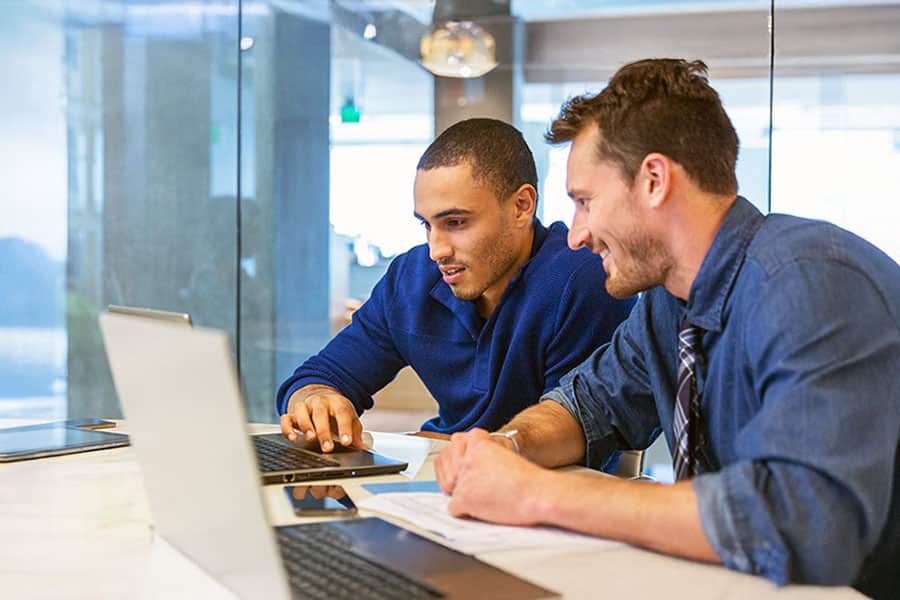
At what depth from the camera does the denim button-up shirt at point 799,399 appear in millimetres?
1115

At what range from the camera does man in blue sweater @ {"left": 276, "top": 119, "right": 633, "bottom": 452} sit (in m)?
2.27

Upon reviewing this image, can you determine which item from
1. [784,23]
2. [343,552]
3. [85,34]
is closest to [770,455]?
[343,552]

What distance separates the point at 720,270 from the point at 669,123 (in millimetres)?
251

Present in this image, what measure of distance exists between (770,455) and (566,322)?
1.10 m

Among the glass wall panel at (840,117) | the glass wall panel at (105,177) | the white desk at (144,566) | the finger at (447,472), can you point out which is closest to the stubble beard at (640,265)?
the finger at (447,472)

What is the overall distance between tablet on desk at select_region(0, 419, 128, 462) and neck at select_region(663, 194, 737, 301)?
1039 mm

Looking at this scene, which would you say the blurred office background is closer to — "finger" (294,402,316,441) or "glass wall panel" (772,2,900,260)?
"glass wall panel" (772,2,900,260)

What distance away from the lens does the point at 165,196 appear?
4.39 metres

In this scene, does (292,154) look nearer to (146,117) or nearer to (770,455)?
(146,117)

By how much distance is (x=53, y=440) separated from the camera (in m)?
1.94

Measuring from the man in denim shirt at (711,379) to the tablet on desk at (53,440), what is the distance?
744mm

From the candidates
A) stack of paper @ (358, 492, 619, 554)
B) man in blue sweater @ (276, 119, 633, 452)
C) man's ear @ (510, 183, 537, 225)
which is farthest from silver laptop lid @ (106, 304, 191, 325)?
man's ear @ (510, 183, 537, 225)

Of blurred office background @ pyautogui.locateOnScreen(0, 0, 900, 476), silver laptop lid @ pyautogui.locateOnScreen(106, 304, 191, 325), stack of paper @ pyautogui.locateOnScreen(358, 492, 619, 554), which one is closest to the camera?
silver laptop lid @ pyautogui.locateOnScreen(106, 304, 191, 325)

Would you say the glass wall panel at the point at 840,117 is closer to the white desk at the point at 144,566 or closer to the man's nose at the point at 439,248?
the man's nose at the point at 439,248
